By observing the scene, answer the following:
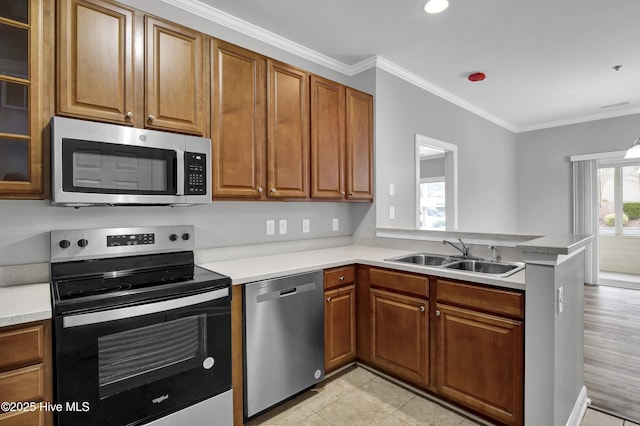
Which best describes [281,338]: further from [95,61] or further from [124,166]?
[95,61]

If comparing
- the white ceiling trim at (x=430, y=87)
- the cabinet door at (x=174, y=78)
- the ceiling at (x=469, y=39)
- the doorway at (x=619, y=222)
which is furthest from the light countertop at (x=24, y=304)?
the doorway at (x=619, y=222)

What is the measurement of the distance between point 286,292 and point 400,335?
91cm

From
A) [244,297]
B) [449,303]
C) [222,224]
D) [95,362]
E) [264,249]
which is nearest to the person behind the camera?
[95,362]

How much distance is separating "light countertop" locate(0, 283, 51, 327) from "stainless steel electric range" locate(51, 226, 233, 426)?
0.04 m

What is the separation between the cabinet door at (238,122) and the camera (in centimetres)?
216

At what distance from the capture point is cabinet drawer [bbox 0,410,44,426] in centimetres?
124

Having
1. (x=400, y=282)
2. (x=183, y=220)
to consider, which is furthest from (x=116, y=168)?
(x=400, y=282)

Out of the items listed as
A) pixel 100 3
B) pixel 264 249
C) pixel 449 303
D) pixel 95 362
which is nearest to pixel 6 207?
pixel 95 362

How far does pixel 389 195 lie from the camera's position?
3436 millimetres

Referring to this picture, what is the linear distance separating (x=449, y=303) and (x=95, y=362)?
6.26ft

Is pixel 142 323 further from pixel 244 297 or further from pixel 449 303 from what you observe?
pixel 449 303

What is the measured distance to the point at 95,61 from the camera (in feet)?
5.66

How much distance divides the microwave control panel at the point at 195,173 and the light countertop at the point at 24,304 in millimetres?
844

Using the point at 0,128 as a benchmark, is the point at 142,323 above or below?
below
